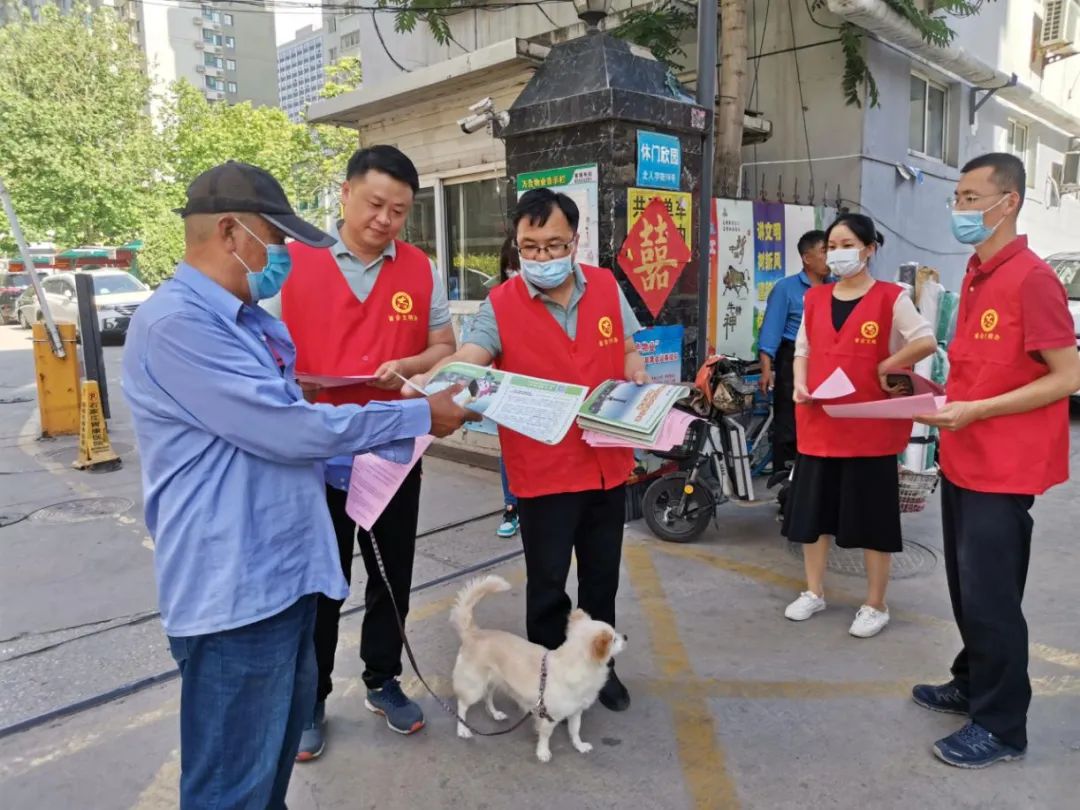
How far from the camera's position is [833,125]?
7.84 m

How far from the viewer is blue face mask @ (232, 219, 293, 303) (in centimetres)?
173

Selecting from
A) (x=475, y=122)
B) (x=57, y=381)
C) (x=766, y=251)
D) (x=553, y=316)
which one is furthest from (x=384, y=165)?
(x=57, y=381)

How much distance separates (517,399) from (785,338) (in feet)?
12.1

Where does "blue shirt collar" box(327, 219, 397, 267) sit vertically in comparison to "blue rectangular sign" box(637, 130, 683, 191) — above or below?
below

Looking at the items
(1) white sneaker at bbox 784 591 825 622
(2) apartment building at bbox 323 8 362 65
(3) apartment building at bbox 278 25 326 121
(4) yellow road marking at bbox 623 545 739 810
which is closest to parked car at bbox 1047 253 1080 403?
(1) white sneaker at bbox 784 591 825 622

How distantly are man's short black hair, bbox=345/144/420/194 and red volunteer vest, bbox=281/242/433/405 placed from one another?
294 mm

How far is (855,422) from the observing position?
347cm

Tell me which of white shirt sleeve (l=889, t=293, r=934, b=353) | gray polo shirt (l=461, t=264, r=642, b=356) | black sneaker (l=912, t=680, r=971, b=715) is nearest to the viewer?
gray polo shirt (l=461, t=264, r=642, b=356)

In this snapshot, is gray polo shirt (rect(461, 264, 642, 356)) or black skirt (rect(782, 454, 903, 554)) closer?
gray polo shirt (rect(461, 264, 642, 356))

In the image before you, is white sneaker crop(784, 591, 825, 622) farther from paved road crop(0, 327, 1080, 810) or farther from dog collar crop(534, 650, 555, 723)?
dog collar crop(534, 650, 555, 723)

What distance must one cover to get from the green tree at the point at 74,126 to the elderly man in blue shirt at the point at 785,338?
23.7 metres

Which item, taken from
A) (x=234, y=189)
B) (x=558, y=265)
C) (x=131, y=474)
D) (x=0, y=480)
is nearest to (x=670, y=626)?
(x=558, y=265)

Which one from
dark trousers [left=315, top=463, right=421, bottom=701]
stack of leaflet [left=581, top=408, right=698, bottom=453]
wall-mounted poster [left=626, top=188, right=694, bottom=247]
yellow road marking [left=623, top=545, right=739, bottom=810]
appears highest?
wall-mounted poster [left=626, top=188, right=694, bottom=247]

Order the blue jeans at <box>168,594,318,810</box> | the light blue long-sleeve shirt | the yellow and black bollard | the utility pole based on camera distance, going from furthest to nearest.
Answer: the yellow and black bollard
the utility pole
the blue jeans at <box>168,594,318,810</box>
the light blue long-sleeve shirt
